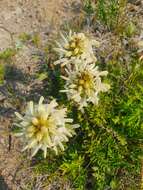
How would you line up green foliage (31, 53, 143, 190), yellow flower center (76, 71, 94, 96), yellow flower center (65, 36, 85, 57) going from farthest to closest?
green foliage (31, 53, 143, 190), yellow flower center (65, 36, 85, 57), yellow flower center (76, 71, 94, 96)

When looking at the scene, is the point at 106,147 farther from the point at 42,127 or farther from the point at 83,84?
the point at 42,127

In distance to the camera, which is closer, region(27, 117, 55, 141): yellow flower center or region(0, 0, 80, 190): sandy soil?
region(27, 117, 55, 141): yellow flower center

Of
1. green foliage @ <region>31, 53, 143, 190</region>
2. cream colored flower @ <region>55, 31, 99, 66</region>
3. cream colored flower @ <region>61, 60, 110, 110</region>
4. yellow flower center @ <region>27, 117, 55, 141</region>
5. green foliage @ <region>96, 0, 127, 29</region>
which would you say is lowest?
green foliage @ <region>31, 53, 143, 190</region>

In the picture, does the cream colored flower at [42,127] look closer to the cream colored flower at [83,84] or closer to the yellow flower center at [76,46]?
the cream colored flower at [83,84]

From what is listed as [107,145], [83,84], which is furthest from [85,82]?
[107,145]

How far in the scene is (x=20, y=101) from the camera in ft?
14.6

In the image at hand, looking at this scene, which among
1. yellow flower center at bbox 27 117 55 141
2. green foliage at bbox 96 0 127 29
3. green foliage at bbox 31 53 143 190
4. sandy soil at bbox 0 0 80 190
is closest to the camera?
yellow flower center at bbox 27 117 55 141

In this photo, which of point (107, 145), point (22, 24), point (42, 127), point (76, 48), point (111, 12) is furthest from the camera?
point (22, 24)

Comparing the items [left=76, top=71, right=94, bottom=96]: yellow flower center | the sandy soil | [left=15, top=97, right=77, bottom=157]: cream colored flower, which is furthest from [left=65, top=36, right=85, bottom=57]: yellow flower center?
the sandy soil

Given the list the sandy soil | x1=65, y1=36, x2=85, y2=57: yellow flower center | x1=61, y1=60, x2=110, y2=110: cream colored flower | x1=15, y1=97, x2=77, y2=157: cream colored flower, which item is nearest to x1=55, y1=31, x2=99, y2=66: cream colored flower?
x1=65, y1=36, x2=85, y2=57: yellow flower center

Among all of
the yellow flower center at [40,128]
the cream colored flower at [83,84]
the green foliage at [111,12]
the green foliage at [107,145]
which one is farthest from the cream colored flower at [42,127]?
the green foliage at [111,12]

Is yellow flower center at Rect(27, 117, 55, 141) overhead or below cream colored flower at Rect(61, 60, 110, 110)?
below

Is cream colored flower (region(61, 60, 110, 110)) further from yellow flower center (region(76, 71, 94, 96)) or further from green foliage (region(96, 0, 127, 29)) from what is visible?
green foliage (region(96, 0, 127, 29))

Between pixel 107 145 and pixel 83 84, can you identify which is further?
pixel 107 145
